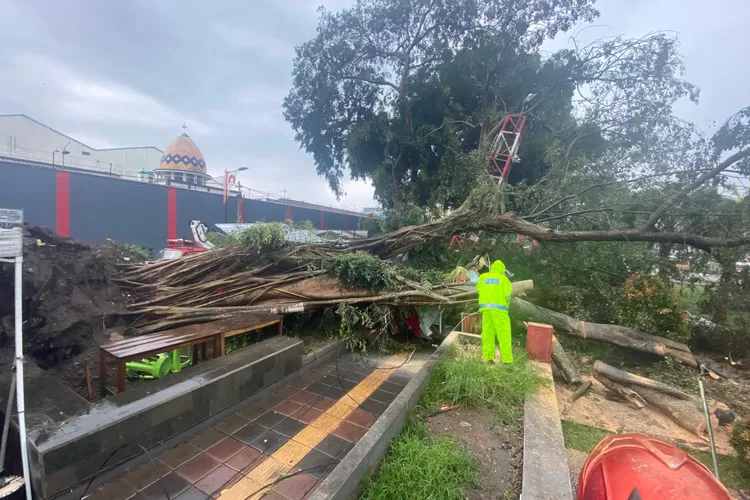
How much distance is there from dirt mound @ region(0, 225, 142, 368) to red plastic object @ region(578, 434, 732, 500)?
514 centimetres

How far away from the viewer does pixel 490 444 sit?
293cm

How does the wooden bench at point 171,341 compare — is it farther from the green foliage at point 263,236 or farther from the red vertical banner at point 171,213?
the red vertical banner at point 171,213

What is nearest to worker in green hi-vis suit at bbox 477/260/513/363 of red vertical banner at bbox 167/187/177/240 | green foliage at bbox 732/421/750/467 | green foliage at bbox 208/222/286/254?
green foliage at bbox 732/421/750/467

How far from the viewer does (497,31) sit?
1297 centimetres

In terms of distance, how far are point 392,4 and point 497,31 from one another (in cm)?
447

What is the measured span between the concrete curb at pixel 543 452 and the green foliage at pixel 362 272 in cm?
261

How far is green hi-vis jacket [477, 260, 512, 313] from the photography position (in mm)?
4242

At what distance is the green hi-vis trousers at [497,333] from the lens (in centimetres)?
415

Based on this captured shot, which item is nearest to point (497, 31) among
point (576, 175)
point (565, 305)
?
point (576, 175)

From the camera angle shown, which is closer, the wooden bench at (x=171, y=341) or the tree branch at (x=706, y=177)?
the wooden bench at (x=171, y=341)

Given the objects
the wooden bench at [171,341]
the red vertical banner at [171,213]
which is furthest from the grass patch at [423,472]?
the red vertical banner at [171,213]

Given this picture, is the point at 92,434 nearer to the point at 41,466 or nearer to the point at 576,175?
the point at 41,466

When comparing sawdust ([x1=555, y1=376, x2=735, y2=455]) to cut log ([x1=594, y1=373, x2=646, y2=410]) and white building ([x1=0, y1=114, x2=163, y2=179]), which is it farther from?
white building ([x1=0, y1=114, x2=163, y2=179])

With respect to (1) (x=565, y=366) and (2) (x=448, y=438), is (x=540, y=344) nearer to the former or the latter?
(1) (x=565, y=366)
